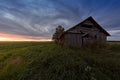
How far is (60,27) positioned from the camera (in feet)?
129

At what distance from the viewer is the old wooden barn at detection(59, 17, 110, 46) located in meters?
19.3

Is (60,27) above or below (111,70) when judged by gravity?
above

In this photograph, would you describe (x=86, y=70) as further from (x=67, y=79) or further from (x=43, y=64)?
(x=43, y=64)

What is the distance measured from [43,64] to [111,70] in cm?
581

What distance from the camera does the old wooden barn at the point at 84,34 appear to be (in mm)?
19281

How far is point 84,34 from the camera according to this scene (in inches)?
784

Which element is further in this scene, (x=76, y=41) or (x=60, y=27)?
(x=60, y=27)

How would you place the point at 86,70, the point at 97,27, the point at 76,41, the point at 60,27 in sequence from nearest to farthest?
1. the point at 86,70
2. the point at 76,41
3. the point at 97,27
4. the point at 60,27

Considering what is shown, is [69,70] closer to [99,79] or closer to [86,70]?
[86,70]

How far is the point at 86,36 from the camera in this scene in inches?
793

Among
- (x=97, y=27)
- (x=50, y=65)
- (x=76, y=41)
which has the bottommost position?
(x=50, y=65)

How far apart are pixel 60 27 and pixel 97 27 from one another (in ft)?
64.1

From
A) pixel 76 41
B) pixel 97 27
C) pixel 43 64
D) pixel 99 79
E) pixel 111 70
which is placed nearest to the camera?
pixel 99 79

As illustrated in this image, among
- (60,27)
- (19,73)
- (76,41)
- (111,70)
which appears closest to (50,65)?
(19,73)
